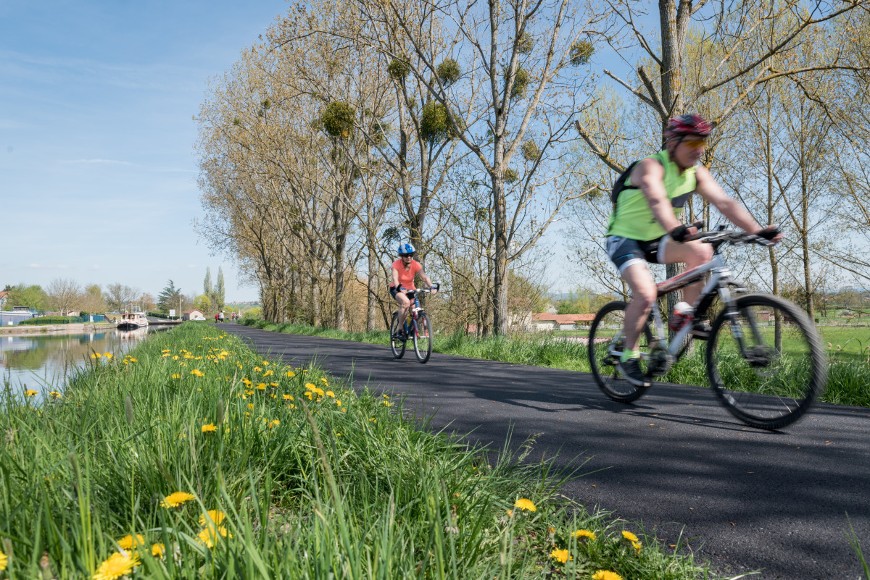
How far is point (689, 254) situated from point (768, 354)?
0.85 metres

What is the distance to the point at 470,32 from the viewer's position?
14438 millimetres

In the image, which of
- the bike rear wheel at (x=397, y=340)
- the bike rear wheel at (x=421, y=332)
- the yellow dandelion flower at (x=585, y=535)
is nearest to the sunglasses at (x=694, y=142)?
the yellow dandelion flower at (x=585, y=535)

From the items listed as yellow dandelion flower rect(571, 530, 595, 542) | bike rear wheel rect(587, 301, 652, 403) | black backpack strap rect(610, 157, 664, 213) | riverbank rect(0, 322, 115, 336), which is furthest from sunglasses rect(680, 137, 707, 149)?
riverbank rect(0, 322, 115, 336)

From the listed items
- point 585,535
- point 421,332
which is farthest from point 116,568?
point 421,332

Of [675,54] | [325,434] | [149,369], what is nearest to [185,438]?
→ [325,434]

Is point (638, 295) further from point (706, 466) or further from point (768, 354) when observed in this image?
point (706, 466)

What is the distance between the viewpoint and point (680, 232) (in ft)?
12.3

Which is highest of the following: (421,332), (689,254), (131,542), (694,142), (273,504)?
(694,142)

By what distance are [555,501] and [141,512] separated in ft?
5.16

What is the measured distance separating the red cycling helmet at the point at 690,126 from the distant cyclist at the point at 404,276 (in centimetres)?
656

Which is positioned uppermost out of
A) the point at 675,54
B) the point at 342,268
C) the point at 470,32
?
the point at 470,32

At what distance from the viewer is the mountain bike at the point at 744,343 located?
11.9ft

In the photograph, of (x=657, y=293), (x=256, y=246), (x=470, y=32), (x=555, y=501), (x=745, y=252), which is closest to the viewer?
(x=555, y=501)

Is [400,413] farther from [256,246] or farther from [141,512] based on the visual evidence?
[256,246]
